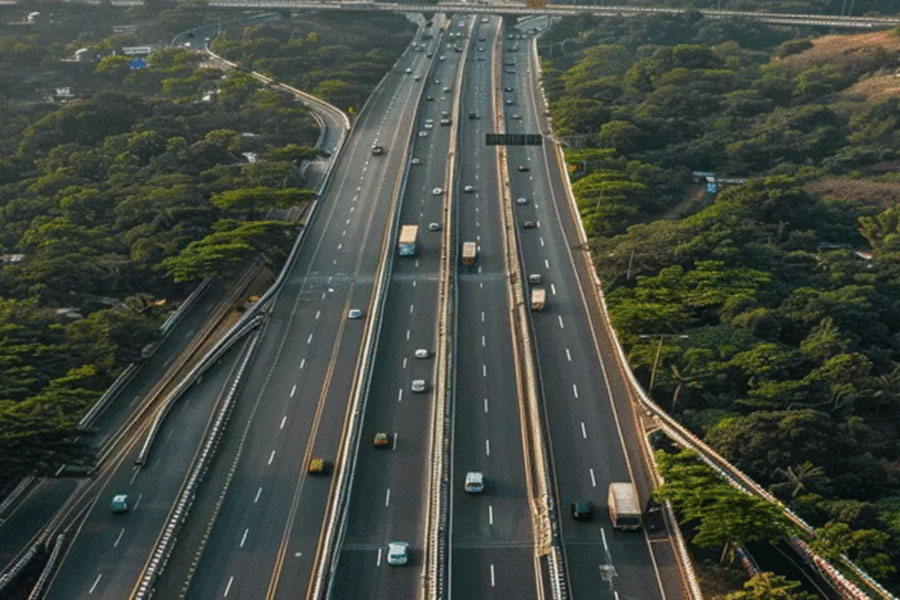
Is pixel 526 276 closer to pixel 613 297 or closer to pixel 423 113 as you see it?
pixel 613 297

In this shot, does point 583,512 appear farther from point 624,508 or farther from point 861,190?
point 861,190

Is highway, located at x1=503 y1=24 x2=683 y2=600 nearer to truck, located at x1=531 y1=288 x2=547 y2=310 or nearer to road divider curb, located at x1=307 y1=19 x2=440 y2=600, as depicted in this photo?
truck, located at x1=531 y1=288 x2=547 y2=310

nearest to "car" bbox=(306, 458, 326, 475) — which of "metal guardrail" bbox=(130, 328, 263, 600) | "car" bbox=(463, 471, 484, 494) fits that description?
"metal guardrail" bbox=(130, 328, 263, 600)

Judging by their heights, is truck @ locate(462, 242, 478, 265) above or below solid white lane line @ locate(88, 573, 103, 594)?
above

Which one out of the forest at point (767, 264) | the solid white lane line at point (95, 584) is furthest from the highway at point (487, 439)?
the solid white lane line at point (95, 584)

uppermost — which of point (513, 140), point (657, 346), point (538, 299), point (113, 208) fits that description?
point (513, 140)

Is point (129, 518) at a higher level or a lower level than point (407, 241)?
lower

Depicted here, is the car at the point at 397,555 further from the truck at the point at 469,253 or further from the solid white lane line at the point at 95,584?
the truck at the point at 469,253

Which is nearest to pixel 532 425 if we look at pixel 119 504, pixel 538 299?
pixel 538 299

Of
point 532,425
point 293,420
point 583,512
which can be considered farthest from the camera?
point 293,420
